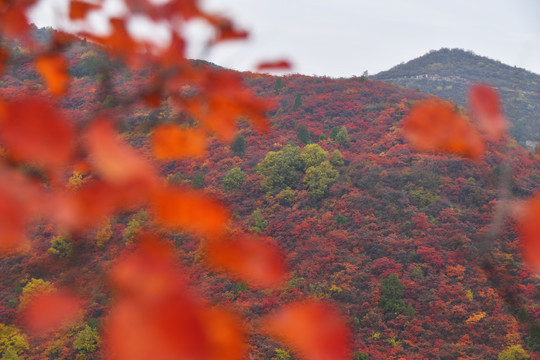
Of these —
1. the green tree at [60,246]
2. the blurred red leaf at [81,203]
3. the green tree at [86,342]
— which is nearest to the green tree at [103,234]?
the green tree at [60,246]

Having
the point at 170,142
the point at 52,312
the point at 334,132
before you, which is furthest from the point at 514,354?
the point at 334,132

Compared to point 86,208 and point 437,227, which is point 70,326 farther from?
point 437,227

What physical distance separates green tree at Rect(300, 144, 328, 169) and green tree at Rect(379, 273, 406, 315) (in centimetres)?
478

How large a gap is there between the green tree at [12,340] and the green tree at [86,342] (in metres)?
0.96

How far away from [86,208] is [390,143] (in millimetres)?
12775

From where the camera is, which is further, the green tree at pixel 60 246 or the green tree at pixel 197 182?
the green tree at pixel 197 182

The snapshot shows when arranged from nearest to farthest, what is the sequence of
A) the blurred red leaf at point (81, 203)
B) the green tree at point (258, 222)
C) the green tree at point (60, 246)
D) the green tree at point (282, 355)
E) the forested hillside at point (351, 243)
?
the blurred red leaf at point (81, 203), the green tree at point (282, 355), the forested hillside at point (351, 243), the green tree at point (60, 246), the green tree at point (258, 222)

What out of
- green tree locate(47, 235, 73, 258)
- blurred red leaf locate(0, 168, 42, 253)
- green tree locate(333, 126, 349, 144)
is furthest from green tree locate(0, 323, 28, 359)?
green tree locate(333, 126, 349, 144)

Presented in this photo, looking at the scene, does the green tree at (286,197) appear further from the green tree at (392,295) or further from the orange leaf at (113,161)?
the orange leaf at (113,161)

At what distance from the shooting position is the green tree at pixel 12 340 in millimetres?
6660

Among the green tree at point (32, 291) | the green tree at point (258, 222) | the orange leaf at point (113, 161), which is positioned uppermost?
the orange leaf at point (113, 161)

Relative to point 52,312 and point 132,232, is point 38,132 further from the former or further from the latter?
point 132,232

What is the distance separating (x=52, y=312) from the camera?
759 centimetres

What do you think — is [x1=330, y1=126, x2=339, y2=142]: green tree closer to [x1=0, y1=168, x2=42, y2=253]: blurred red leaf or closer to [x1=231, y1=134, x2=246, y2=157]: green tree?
[x1=231, y1=134, x2=246, y2=157]: green tree
